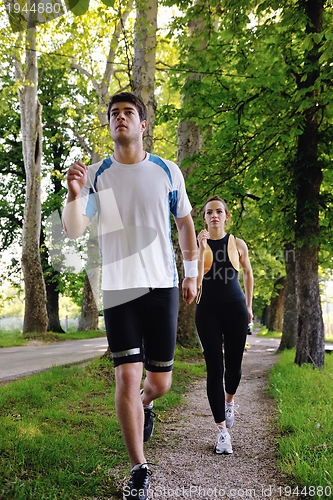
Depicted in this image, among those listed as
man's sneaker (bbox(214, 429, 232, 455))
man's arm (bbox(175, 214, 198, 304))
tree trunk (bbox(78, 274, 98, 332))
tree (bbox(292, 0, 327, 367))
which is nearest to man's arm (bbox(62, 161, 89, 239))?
man's arm (bbox(175, 214, 198, 304))

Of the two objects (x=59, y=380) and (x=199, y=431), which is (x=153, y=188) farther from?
(x=59, y=380)

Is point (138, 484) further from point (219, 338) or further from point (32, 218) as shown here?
point (32, 218)

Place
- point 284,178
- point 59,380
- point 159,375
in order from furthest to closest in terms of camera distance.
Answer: point 284,178
point 59,380
point 159,375

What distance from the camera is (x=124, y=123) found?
3252 mm

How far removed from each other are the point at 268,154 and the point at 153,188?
6.30m

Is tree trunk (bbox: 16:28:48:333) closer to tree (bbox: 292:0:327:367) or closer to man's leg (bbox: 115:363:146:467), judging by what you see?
tree (bbox: 292:0:327:367)

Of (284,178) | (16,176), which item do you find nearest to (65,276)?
(16,176)

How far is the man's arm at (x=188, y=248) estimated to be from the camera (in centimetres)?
365

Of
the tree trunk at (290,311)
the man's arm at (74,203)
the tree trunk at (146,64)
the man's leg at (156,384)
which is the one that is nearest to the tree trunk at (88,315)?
the tree trunk at (290,311)

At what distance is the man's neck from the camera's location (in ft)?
10.9

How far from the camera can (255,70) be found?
852 centimetres

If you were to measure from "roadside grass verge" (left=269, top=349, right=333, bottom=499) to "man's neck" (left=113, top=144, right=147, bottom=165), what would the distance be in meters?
2.38

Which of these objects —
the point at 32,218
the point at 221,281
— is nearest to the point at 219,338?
A: the point at 221,281

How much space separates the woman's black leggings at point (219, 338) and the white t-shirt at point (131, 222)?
3.90 feet
